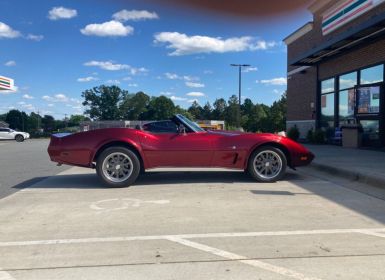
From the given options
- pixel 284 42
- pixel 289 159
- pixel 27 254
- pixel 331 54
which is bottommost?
pixel 27 254

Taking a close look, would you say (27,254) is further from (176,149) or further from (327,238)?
(176,149)

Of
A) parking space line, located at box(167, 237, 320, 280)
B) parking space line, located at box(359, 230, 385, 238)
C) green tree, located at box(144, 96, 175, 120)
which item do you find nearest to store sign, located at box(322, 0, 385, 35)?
parking space line, located at box(359, 230, 385, 238)

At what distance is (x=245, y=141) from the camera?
7.64m

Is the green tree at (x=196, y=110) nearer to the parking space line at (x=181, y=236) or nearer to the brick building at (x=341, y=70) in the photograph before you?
the brick building at (x=341, y=70)

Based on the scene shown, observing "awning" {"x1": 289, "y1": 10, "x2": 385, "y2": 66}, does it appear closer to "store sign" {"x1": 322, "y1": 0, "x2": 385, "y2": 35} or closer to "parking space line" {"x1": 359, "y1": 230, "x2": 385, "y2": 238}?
"store sign" {"x1": 322, "y1": 0, "x2": 385, "y2": 35}

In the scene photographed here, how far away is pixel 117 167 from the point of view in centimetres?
742

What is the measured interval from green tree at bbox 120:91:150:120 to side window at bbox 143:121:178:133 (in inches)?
4975

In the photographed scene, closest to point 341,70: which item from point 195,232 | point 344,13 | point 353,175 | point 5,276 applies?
point 344,13

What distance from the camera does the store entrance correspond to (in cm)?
1409

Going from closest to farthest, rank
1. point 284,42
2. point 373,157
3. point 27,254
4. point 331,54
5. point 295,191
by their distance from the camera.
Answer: point 27,254 → point 295,191 → point 373,157 → point 331,54 → point 284,42

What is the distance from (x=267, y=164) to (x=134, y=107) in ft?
423

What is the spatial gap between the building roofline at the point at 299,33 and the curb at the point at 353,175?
534 inches

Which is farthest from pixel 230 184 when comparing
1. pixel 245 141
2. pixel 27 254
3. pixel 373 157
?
pixel 373 157

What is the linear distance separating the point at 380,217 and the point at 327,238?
4.01 ft
